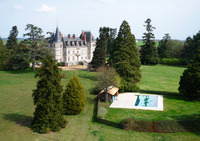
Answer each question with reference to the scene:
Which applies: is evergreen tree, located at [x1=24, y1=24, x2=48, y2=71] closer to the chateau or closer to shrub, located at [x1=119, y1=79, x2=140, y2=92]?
the chateau

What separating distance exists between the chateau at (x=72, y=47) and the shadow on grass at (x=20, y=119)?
39.2 meters

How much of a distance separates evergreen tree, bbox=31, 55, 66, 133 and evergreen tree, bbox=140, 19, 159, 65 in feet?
169

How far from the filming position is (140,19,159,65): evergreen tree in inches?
2640

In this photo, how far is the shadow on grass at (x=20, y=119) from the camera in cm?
2024

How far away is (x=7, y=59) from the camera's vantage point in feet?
170

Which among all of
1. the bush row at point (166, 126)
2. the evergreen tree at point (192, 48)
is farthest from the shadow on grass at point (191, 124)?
the evergreen tree at point (192, 48)

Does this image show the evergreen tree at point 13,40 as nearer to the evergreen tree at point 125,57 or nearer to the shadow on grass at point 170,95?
the evergreen tree at point 125,57

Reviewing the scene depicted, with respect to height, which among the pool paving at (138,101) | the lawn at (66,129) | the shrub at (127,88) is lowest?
the lawn at (66,129)

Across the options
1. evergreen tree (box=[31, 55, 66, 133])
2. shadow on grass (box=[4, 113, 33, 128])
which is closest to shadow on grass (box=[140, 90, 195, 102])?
evergreen tree (box=[31, 55, 66, 133])

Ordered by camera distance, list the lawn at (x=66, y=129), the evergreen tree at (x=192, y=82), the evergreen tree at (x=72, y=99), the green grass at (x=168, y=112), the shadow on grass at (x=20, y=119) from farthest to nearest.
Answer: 1. the evergreen tree at (x=192, y=82)
2. the evergreen tree at (x=72, y=99)
3. the green grass at (x=168, y=112)
4. the shadow on grass at (x=20, y=119)
5. the lawn at (x=66, y=129)

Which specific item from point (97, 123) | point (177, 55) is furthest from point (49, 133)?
point (177, 55)

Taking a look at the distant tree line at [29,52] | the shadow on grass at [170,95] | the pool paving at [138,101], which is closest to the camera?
the pool paving at [138,101]

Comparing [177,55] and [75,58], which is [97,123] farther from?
[177,55]

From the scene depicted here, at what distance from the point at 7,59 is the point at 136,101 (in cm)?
3838
